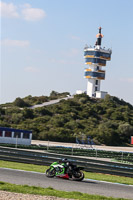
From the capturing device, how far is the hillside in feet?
174

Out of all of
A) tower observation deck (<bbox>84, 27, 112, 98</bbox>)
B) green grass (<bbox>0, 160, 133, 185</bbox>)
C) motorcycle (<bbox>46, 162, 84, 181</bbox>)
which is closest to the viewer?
motorcycle (<bbox>46, 162, 84, 181</bbox>)

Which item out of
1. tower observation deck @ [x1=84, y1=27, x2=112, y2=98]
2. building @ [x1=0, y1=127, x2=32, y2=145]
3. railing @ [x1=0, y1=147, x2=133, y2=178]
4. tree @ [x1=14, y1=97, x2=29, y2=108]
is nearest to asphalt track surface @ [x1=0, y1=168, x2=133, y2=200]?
railing @ [x1=0, y1=147, x2=133, y2=178]

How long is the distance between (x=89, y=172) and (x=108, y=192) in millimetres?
6121

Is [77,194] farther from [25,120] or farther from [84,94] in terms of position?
[84,94]

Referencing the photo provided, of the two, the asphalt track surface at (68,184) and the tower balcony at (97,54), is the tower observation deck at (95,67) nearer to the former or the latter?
the tower balcony at (97,54)

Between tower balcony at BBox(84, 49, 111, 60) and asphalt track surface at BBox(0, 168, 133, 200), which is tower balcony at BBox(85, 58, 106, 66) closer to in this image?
tower balcony at BBox(84, 49, 111, 60)

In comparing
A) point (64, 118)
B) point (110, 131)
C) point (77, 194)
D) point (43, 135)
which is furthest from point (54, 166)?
point (64, 118)

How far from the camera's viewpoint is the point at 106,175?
19344 millimetres

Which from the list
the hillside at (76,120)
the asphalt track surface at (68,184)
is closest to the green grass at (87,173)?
the asphalt track surface at (68,184)

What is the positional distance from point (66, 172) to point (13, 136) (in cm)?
2577

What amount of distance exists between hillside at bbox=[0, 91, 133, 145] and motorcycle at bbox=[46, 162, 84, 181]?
34393mm

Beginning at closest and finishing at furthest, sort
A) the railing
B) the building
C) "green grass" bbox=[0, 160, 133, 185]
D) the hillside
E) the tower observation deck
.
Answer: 1. "green grass" bbox=[0, 160, 133, 185]
2. the railing
3. the building
4. the hillside
5. the tower observation deck

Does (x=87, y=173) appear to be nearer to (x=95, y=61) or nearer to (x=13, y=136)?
(x=13, y=136)

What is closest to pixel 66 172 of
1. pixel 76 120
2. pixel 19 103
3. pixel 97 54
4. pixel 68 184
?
pixel 68 184
